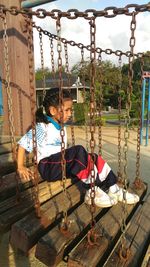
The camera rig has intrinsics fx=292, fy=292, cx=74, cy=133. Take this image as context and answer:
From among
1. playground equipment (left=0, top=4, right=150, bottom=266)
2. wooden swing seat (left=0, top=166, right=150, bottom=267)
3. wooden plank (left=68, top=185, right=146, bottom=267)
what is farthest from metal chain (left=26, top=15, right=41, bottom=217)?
wooden plank (left=68, top=185, right=146, bottom=267)

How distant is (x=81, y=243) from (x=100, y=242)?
118 mm

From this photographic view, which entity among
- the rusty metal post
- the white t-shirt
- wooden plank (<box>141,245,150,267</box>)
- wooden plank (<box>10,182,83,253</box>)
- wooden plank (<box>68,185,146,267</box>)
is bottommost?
→ wooden plank (<box>141,245,150,267</box>)

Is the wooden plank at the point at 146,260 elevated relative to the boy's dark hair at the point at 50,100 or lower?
lower

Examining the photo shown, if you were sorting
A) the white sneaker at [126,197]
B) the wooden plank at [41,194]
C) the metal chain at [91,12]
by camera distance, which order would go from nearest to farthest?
the metal chain at [91,12] < the wooden plank at [41,194] < the white sneaker at [126,197]

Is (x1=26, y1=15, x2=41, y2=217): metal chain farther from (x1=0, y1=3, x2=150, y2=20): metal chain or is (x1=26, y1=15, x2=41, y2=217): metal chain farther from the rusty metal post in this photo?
the rusty metal post

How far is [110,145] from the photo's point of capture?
838 centimetres

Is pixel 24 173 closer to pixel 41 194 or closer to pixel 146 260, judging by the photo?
pixel 41 194

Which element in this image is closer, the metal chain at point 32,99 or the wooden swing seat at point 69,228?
the wooden swing seat at point 69,228

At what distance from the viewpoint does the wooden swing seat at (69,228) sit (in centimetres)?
165

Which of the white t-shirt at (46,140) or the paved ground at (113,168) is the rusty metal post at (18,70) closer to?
the white t-shirt at (46,140)

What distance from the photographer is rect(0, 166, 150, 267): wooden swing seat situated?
165 cm

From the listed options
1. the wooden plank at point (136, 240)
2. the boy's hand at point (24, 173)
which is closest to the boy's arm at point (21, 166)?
the boy's hand at point (24, 173)

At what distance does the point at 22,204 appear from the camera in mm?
2168

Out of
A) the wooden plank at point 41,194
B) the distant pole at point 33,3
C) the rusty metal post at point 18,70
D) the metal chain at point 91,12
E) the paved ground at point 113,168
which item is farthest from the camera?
the rusty metal post at point 18,70
